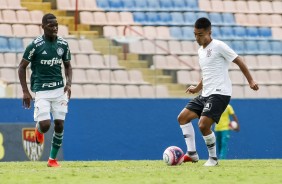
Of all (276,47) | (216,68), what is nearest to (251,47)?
(276,47)

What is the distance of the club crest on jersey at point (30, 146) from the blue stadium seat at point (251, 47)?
664 cm

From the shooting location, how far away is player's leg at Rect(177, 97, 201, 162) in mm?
14359

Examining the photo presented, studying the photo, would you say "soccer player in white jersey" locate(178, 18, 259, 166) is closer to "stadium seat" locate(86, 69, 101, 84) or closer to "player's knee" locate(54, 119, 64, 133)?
"player's knee" locate(54, 119, 64, 133)

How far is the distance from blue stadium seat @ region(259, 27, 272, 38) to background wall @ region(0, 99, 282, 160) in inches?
156

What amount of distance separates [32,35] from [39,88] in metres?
9.37

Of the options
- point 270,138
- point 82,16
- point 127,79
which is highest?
point 82,16

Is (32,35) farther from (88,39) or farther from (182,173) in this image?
(182,173)

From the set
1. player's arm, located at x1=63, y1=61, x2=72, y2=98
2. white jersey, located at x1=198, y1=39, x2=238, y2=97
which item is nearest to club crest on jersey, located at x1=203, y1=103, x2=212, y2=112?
white jersey, located at x1=198, y1=39, x2=238, y2=97

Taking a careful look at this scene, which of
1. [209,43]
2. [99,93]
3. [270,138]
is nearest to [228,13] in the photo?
[270,138]

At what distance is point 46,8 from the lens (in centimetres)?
2542

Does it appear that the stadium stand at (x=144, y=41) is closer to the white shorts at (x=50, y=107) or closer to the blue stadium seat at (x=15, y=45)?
the blue stadium seat at (x=15, y=45)

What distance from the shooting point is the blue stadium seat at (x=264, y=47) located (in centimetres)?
2445

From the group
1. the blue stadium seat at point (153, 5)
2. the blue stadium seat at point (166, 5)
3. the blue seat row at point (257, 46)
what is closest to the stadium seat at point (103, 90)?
the blue seat row at point (257, 46)

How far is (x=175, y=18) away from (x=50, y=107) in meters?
13.0
